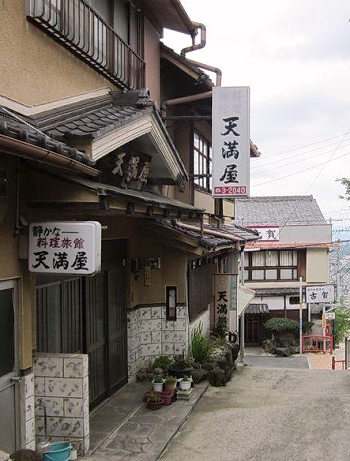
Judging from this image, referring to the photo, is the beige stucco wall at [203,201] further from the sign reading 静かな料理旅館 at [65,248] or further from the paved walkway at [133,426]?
the sign reading 静かな料理旅館 at [65,248]

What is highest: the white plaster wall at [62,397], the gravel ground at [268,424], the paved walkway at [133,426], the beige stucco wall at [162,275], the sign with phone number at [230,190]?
the sign with phone number at [230,190]

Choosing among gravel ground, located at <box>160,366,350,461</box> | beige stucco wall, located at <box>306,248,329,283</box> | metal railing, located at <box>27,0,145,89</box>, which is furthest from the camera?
beige stucco wall, located at <box>306,248,329,283</box>

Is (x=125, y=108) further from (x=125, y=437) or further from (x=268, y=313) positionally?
(x=268, y=313)

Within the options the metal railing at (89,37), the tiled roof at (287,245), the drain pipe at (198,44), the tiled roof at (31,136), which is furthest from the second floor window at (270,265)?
the tiled roof at (31,136)

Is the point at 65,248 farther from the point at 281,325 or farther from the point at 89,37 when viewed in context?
the point at 281,325

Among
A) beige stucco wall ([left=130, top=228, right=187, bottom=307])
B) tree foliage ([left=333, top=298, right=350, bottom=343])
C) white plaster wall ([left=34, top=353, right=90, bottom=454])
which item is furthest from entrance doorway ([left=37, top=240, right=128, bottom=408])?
tree foliage ([left=333, top=298, right=350, bottom=343])

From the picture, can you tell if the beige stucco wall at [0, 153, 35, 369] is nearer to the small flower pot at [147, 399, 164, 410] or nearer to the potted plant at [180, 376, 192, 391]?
the small flower pot at [147, 399, 164, 410]

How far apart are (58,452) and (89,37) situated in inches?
288

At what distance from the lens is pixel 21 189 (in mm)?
7188

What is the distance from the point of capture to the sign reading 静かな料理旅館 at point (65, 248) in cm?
696

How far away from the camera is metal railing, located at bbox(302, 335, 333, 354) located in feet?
118

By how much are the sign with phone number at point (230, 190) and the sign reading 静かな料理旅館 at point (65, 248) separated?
8.08 m

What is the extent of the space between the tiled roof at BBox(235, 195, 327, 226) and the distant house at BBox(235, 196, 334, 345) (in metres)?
1.69

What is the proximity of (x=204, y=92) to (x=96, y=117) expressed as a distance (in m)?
8.32
